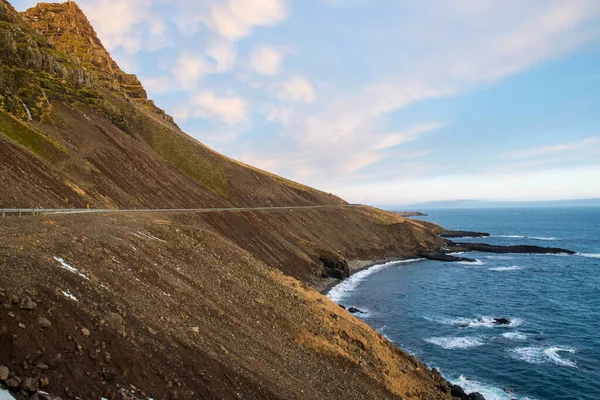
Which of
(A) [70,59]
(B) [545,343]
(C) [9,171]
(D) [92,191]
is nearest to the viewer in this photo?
(C) [9,171]

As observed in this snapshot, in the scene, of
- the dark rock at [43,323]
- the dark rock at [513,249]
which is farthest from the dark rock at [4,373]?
the dark rock at [513,249]

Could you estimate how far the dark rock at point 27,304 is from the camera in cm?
1234

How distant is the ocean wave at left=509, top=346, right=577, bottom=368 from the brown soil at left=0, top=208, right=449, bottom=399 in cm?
1351

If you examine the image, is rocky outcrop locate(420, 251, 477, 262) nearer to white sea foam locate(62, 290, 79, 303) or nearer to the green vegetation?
the green vegetation

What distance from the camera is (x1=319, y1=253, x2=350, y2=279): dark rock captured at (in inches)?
2771

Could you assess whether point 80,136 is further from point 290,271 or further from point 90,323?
point 90,323

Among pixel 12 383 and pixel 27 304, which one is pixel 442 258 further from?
pixel 12 383

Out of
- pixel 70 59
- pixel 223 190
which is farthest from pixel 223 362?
pixel 70 59

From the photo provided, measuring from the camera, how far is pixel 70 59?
8581 cm

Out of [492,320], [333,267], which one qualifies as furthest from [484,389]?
[333,267]

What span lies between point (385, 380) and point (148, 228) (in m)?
23.0

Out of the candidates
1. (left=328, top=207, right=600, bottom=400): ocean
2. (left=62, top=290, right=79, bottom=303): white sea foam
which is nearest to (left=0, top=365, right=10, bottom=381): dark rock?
(left=62, top=290, right=79, bottom=303): white sea foam

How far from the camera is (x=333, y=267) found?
2820 inches

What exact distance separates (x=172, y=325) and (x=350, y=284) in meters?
52.4
